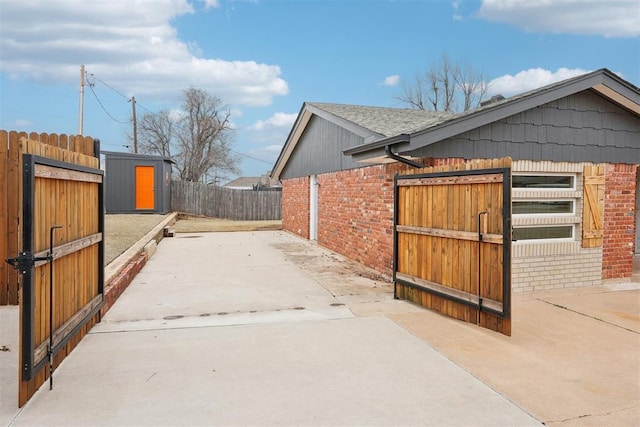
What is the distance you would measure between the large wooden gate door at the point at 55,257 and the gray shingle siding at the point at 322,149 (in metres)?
5.93

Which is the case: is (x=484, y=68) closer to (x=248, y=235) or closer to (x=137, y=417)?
(x=248, y=235)

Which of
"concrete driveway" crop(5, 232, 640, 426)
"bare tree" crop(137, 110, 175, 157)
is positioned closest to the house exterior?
"concrete driveway" crop(5, 232, 640, 426)

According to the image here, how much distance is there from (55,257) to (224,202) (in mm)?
22136

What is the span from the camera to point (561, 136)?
24.5ft

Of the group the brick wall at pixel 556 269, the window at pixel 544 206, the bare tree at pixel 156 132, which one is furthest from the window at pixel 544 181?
the bare tree at pixel 156 132

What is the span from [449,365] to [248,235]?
42.0 ft

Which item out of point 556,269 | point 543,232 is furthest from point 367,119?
point 556,269

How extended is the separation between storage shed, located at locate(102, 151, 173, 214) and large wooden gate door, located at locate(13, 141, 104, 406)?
1769 cm

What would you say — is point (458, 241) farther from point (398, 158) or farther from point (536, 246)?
point (536, 246)

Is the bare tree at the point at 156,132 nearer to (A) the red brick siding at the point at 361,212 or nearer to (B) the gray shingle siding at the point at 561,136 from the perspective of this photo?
(A) the red brick siding at the point at 361,212

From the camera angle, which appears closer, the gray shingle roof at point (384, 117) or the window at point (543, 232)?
the window at point (543, 232)

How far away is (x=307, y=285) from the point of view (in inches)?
294

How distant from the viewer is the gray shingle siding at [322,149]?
1055cm

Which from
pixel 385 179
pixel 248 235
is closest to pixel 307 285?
pixel 385 179
